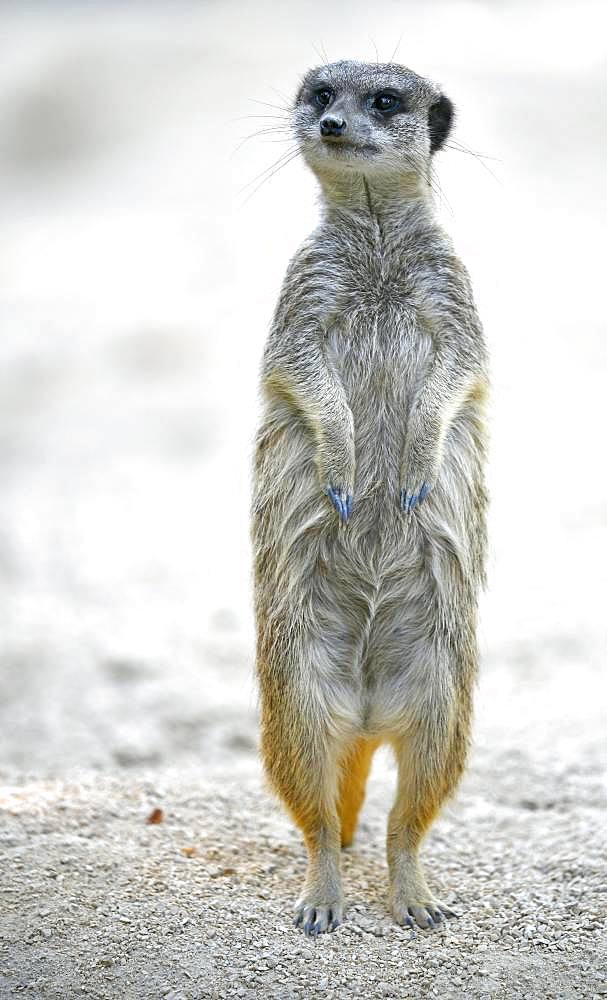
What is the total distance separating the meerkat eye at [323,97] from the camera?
11.0 ft

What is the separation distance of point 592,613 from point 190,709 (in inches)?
88.4

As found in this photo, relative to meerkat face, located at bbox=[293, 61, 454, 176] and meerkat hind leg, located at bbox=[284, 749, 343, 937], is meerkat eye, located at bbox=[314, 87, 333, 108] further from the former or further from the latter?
meerkat hind leg, located at bbox=[284, 749, 343, 937]

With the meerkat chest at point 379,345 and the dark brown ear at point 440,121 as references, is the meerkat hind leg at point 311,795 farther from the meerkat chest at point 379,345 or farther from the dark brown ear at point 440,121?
the dark brown ear at point 440,121

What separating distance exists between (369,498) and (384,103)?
1.14 metres

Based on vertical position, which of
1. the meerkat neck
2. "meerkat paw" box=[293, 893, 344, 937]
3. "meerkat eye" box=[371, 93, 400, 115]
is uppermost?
"meerkat eye" box=[371, 93, 400, 115]

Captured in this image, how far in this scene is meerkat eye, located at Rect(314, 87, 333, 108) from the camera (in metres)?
3.34

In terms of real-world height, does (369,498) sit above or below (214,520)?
below

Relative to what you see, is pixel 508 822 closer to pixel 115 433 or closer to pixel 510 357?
pixel 115 433

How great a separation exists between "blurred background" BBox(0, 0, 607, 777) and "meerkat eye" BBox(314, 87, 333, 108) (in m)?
0.49

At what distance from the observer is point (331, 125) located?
3.07m

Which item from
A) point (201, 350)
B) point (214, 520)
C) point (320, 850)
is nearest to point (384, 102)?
point (320, 850)

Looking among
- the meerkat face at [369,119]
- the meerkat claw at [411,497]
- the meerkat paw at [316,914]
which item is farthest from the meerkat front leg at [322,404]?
the meerkat paw at [316,914]

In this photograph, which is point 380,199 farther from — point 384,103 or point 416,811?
point 416,811

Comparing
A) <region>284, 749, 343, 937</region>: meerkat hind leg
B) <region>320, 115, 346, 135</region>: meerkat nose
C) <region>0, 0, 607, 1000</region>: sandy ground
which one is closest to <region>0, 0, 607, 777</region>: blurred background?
<region>0, 0, 607, 1000</region>: sandy ground
